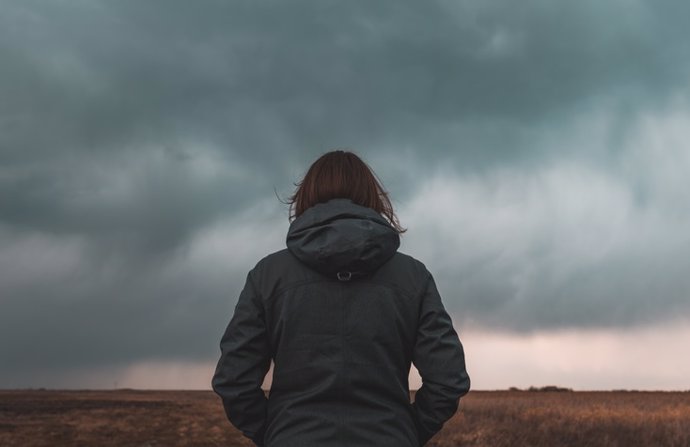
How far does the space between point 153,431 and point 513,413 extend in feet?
42.4

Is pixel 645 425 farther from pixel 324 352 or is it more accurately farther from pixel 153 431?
pixel 324 352

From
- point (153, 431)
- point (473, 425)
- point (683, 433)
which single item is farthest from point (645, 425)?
point (153, 431)

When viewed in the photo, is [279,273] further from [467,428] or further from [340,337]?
[467,428]

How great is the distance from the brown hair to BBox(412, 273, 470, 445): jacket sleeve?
1.94 ft

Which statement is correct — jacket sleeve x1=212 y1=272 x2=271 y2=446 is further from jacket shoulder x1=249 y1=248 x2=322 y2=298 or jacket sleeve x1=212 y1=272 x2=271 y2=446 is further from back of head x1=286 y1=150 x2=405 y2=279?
back of head x1=286 y1=150 x2=405 y2=279

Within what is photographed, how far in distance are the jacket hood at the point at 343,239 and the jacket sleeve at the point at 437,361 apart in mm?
428

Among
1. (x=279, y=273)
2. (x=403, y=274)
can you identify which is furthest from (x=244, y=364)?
(x=403, y=274)

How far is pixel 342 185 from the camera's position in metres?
4.46

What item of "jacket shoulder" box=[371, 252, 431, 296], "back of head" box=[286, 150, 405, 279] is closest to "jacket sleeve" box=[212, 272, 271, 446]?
"back of head" box=[286, 150, 405, 279]

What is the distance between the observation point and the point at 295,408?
4.11 meters

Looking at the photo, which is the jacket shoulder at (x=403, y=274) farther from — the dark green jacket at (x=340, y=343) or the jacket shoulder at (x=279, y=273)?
the jacket shoulder at (x=279, y=273)

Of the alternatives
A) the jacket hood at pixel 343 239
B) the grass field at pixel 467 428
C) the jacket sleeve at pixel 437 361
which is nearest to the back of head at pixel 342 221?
the jacket hood at pixel 343 239

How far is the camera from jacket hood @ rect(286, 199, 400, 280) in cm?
411

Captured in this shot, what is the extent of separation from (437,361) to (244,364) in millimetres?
1091
